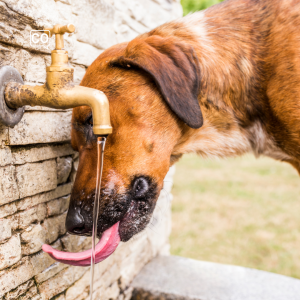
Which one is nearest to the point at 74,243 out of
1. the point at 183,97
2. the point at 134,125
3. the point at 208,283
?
the point at 134,125

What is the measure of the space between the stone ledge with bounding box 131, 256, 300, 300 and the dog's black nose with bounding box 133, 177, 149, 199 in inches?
47.9

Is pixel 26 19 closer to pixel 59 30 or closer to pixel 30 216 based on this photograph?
pixel 59 30

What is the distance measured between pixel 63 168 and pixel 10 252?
58cm

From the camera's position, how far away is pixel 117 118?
5.43 ft

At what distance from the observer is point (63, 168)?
1946mm

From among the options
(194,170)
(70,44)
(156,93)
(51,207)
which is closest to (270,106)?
(156,93)

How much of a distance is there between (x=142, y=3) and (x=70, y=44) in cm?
115

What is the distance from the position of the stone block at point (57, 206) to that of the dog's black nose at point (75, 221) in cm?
27

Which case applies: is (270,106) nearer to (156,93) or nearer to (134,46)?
(156,93)

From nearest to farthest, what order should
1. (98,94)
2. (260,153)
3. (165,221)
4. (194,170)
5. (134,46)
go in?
(98,94) → (134,46) → (260,153) → (165,221) → (194,170)

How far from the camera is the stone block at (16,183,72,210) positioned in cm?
161

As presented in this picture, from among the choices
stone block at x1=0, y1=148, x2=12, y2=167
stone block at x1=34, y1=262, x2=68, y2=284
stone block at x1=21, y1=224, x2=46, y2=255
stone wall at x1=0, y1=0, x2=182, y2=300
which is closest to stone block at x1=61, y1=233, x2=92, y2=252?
stone wall at x1=0, y1=0, x2=182, y2=300

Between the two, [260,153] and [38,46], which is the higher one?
[38,46]

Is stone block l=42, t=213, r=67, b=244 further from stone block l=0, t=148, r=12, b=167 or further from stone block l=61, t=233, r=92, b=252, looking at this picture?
stone block l=0, t=148, r=12, b=167
